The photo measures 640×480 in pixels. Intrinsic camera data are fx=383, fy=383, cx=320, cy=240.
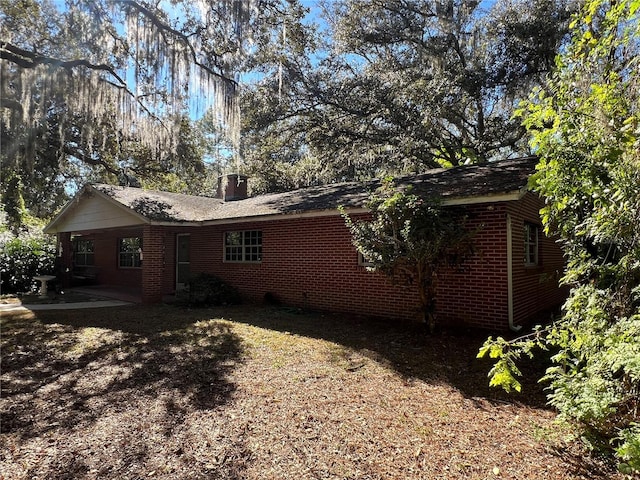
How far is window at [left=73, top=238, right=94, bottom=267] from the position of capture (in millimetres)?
19266

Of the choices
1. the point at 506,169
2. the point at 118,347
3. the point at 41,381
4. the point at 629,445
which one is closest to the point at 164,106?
the point at 118,347

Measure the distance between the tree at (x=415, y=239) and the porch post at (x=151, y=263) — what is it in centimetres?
726

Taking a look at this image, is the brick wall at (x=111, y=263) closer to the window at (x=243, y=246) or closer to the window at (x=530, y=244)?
the window at (x=243, y=246)

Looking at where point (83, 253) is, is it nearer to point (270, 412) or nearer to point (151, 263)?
point (151, 263)

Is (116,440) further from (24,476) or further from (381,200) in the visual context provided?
(381,200)

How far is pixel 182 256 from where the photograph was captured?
1434 centimetres

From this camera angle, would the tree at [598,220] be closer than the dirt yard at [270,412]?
Yes

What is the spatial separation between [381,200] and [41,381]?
19.4 ft

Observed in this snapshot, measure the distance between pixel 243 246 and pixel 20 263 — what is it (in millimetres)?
9012

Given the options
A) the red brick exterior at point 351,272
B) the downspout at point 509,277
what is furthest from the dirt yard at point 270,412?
the red brick exterior at point 351,272

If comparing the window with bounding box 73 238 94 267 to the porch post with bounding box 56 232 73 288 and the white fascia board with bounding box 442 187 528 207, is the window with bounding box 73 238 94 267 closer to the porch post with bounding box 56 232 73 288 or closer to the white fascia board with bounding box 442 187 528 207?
the porch post with bounding box 56 232 73 288

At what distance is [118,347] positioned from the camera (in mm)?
6711

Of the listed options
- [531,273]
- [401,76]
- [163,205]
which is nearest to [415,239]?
[531,273]

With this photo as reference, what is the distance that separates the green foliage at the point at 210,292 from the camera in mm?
11438
